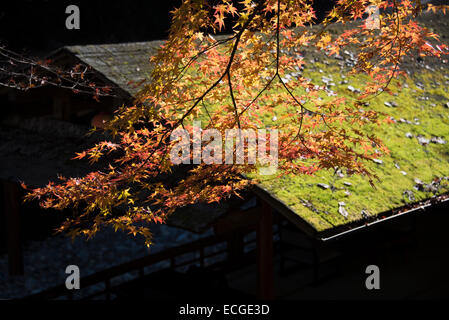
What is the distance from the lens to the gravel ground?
9195mm

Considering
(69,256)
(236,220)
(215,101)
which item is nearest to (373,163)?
(236,220)

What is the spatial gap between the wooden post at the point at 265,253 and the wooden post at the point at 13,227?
16.6 ft

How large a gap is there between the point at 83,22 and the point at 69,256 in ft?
29.4

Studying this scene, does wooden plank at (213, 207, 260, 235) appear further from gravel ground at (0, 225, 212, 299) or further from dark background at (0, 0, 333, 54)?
dark background at (0, 0, 333, 54)

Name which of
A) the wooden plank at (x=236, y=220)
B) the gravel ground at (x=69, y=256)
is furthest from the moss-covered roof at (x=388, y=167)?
the gravel ground at (x=69, y=256)

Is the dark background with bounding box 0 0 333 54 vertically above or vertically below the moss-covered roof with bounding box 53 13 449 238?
above

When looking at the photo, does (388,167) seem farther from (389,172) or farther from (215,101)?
(215,101)

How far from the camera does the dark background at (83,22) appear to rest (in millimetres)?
13812

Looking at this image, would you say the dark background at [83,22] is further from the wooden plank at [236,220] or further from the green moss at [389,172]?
the wooden plank at [236,220]

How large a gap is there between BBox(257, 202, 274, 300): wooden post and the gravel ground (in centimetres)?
471

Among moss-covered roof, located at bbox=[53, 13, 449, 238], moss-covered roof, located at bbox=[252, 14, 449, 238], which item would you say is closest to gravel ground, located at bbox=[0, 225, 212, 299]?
moss-covered roof, located at bbox=[53, 13, 449, 238]

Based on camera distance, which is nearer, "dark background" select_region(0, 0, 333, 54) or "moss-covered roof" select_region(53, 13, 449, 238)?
"moss-covered roof" select_region(53, 13, 449, 238)
